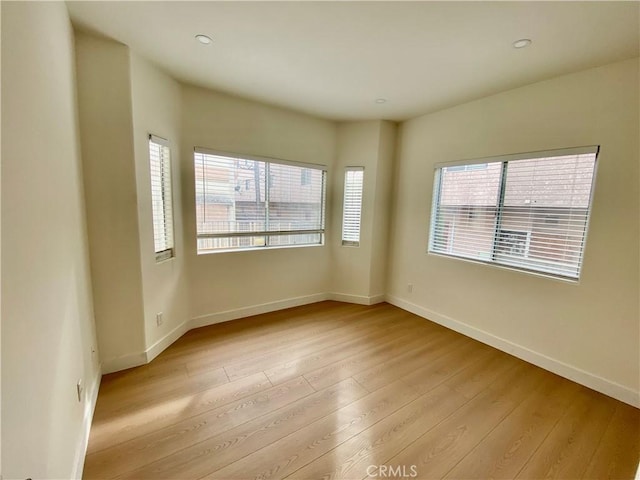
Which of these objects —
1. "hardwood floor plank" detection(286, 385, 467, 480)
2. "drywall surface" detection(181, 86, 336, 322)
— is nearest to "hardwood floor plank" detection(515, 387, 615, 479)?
"hardwood floor plank" detection(286, 385, 467, 480)

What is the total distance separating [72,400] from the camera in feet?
4.33

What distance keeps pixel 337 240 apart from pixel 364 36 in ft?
8.17

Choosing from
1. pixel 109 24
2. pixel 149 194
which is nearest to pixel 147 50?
pixel 109 24

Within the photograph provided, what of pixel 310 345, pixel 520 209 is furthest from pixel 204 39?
pixel 520 209

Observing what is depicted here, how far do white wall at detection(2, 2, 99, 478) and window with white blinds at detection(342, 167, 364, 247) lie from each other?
9.39ft

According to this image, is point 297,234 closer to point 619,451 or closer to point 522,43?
point 522,43

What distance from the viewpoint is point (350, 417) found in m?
1.77

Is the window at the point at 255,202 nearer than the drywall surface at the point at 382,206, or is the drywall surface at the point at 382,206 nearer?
the window at the point at 255,202

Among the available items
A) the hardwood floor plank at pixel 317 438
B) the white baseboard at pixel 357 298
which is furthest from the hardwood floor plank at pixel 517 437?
the white baseboard at pixel 357 298

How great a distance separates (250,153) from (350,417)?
274 cm

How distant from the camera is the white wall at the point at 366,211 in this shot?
351 centimetres

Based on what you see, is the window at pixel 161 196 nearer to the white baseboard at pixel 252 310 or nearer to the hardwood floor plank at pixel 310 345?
the white baseboard at pixel 252 310

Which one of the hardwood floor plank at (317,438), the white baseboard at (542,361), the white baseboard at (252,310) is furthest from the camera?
the white baseboard at (252,310)

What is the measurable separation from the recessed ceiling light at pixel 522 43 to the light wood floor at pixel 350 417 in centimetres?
257
